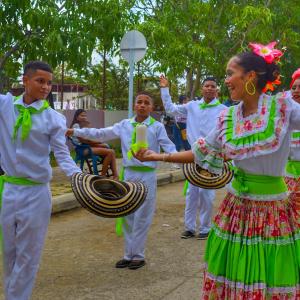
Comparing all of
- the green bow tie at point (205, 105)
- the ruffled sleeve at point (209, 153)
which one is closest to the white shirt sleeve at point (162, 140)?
the green bow tie at point (205, 105)

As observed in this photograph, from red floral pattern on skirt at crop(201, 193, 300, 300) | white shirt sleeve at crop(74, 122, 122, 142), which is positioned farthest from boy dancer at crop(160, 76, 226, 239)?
red floral pattern on skirt at crop(201, 193, 300, 300)

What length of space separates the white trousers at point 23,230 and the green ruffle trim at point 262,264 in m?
1.36

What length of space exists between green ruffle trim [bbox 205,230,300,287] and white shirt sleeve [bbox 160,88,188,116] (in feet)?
13.1

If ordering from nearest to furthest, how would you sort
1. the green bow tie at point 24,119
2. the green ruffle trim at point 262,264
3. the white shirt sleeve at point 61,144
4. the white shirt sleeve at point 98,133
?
the green ruffle trim at point 262,264 → the green bow tie at point 24,119 → the white shirt sleeve at point 61,144 → the white shirt sleeve at point 98,133

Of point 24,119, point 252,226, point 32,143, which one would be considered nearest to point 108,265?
point 32,143

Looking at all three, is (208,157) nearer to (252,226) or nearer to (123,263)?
(252,226)

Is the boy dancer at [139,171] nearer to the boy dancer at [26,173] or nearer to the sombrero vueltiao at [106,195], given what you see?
the sombrero vueltiao at [106,195]

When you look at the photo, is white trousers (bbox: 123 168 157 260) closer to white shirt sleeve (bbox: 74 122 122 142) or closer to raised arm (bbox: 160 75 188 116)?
white shirt sleeve (bbox: 74 122 122 142)

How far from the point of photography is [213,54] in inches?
655

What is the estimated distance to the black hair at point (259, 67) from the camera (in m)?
3.54

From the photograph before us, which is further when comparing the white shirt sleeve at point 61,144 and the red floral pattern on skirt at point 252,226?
the white shirt sleeve at point 61,144

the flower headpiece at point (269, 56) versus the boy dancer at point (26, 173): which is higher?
the flower headpiece at point (269, 56)

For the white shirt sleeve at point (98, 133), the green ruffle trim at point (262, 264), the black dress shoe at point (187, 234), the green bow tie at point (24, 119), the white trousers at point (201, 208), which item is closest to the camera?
the green ruffle trim at point (262, 264)

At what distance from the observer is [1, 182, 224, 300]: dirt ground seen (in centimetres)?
501
